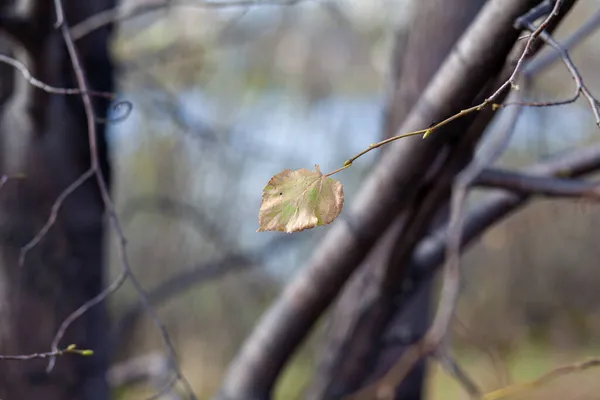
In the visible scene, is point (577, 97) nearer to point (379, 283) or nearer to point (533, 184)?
point (533, 184)

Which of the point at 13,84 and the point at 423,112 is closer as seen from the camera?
the point at 423,112

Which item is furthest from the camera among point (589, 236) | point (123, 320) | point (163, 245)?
point (589, 236)

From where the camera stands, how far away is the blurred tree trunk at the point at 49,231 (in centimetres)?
107

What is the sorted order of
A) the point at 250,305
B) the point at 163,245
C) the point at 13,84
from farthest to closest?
the point at 250,305
the point at 163,245
the point at 13,84

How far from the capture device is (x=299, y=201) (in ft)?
1.44

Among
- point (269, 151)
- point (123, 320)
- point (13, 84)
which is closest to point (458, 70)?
point (13, 84)

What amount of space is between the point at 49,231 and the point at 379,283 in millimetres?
548

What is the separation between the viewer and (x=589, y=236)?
4.66 metres

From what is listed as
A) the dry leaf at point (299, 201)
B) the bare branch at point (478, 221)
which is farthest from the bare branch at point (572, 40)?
the dry leaf at point (299, 201)

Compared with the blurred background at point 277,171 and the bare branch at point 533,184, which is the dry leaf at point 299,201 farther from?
the blurred background at point 277,171

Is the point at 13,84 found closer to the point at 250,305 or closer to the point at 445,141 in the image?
the point at 445,141

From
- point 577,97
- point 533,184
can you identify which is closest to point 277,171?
point 533,184

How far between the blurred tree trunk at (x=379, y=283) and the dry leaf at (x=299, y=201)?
613 millimetres

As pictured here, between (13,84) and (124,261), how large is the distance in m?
0.52
